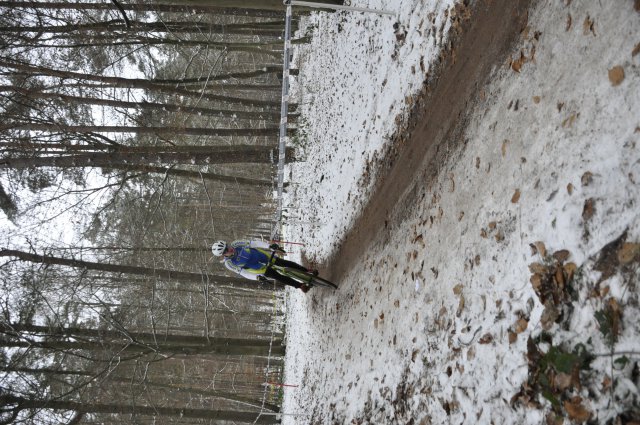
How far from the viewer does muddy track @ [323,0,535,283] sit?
602 cm

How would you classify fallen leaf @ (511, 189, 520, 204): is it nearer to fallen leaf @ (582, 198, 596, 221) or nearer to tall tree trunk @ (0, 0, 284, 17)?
fallen leaf @ (582, 198, 596, 221)

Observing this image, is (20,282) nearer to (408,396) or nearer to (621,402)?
(408,396)

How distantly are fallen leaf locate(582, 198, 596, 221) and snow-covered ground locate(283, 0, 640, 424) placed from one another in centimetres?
1

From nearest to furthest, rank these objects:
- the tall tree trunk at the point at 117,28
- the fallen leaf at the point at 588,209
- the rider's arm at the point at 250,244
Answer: the fallen leaf at the point at 588,209 < the rider's arm at the point at 250,244 < the tall tree trunk at the point at 117,28

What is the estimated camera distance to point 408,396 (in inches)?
249

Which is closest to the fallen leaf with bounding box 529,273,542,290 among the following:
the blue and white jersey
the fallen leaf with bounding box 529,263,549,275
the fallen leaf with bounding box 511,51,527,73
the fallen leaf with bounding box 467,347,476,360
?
the fallen leaf with bounding box 529,263,549,275

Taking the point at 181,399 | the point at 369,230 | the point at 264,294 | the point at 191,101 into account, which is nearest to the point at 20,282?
the point at 191,101

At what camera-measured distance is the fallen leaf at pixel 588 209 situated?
12.7ft

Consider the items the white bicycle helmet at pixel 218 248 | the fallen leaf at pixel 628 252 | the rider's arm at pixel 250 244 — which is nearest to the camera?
the fallen leaf at pixel 628 252

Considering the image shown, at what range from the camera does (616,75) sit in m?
3.98

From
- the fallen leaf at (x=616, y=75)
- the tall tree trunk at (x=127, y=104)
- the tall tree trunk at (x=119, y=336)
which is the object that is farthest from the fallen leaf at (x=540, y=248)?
the tall tree trunk at (x=127, y=104)

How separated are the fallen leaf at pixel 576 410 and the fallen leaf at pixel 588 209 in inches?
54.6

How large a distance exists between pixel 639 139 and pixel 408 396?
417 cm

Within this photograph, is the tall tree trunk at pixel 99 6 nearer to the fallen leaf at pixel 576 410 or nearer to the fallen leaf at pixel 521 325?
the fallen leaf at pixel 521 325
